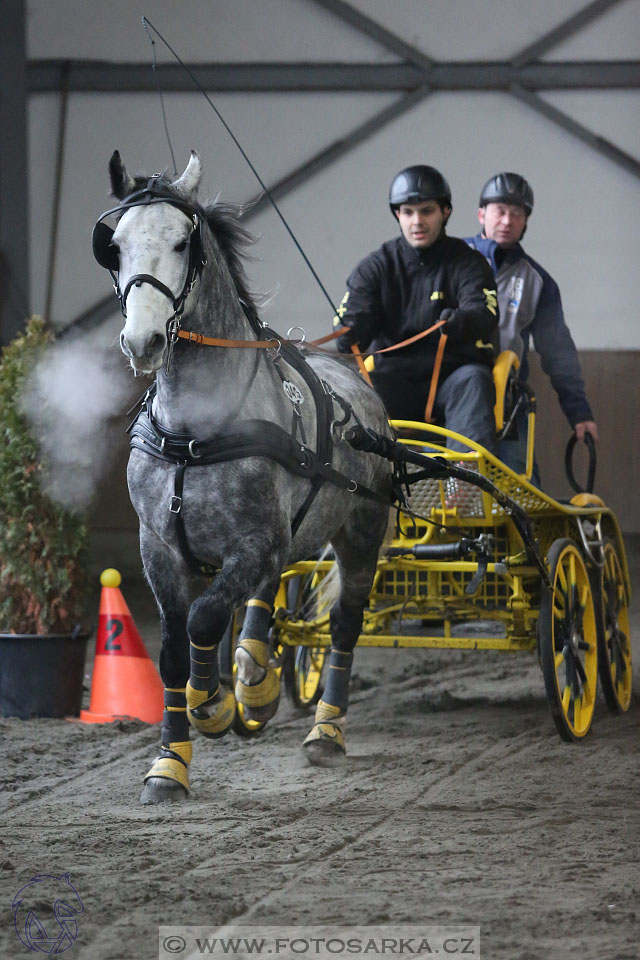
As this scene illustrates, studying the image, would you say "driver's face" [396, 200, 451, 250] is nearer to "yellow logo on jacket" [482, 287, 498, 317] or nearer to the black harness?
"yellow logo on jacket" [482, 287, 498, 317]

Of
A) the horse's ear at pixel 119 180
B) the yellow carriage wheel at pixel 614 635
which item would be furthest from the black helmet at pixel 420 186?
the horse's ear at pixel 119 180

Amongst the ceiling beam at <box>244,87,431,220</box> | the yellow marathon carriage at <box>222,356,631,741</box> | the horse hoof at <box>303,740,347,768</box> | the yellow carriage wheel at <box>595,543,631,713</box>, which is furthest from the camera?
the ceiling beam at <box>244,87,431,220</box>

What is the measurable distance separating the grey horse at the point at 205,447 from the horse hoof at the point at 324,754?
57cm

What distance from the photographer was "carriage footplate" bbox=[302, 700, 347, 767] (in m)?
4.20

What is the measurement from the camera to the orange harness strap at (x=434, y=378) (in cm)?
469

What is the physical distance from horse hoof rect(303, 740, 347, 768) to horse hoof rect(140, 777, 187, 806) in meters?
0.75

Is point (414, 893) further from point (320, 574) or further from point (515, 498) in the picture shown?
point (320, 574)

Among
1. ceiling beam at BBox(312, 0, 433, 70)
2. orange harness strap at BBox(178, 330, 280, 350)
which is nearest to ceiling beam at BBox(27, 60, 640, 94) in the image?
ceiling beam at BBox(312, 0, 433, 70)

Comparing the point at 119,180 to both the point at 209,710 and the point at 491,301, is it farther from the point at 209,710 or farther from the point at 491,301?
the point at 491,301

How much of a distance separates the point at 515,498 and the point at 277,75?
7.15 meters

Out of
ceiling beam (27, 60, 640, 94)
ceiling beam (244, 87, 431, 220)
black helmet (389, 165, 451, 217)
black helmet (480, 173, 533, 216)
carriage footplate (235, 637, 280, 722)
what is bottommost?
carriage footplate (235, 637, 280, 722)

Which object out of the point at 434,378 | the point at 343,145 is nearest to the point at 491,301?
the point at 434,378

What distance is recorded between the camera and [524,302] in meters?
5.70

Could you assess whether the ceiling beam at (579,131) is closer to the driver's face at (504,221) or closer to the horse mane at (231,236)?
the driver's face at (504,221)
